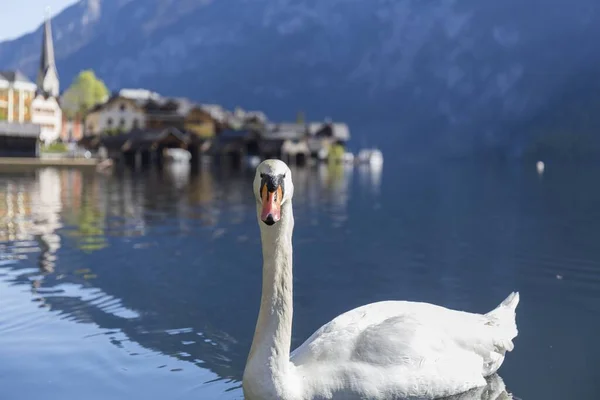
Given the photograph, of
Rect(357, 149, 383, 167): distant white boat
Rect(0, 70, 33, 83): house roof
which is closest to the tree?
Rect(0, 70, 33, 83): house roof

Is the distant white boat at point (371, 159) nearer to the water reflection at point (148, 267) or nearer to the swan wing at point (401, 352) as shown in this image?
the water reflection at point (148, 267)

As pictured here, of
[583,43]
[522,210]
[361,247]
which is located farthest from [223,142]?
[583,43]

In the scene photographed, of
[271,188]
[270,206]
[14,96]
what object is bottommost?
[270,206]

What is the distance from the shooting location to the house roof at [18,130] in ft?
225

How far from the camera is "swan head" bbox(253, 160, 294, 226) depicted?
5234mm

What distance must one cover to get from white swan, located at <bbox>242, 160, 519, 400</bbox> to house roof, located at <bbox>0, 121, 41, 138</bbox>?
68.0 m

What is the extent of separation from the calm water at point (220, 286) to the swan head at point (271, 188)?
2.56 metres

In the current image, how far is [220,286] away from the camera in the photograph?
41.3 feet

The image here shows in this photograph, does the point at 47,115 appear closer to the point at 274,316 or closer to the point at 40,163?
the point at 40,163

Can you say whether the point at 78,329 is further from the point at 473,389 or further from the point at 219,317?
the point at 473,389

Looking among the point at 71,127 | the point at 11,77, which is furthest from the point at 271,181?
the point at 71,127

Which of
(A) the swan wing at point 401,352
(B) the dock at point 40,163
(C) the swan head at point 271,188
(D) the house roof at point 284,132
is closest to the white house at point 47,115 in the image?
(D) the house roof at point 284,132

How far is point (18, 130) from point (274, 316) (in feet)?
225

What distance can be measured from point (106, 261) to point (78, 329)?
17.9ft
